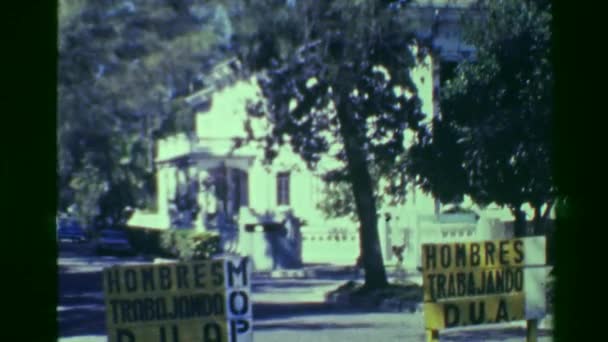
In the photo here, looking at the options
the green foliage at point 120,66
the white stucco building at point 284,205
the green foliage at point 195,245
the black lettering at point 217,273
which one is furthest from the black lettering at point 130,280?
the green foliage at point 195,245

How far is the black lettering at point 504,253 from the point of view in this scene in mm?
9703

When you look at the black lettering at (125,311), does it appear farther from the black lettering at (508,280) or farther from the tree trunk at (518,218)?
the tree trunk at (518,218)

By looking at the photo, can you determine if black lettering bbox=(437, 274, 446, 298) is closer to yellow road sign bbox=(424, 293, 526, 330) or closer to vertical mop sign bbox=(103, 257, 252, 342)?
yellow road sign bbox=(424, 293, 526, 330)

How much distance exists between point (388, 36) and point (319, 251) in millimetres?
17597

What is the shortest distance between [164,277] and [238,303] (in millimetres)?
659

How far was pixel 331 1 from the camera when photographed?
2003 centimetres

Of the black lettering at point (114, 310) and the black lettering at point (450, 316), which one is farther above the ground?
the black lettering at point (114, 310)

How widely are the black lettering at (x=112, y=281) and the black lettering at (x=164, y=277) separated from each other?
1.09ft

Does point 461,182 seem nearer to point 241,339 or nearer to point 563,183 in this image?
point 563,183

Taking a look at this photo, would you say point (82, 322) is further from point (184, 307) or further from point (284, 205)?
point (284, 205)

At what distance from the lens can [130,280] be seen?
797 centimetres

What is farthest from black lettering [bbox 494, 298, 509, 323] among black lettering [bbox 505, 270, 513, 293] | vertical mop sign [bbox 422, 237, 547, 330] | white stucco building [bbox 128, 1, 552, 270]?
white stucco building [bbox 128, 1, 552, 270]

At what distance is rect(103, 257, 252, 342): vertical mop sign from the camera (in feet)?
26.2

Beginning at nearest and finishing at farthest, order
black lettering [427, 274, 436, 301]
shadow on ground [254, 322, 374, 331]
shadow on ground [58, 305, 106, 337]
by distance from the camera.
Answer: black lettering [427, 274, 436, 301] → shadow on ground [254, 322, 374, 331] → shadow on ground [58, 305, 106, 337]
